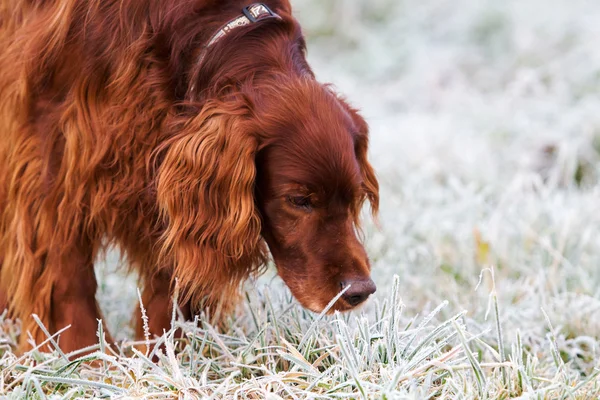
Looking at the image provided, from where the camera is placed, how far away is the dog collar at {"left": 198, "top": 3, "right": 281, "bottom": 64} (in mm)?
2414

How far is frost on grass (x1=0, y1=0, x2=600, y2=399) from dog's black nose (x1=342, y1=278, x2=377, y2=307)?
0.08m

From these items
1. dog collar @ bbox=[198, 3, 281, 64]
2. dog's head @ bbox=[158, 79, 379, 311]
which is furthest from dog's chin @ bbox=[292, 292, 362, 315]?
dog collar @ bbox=[198, 3, 281, 64]

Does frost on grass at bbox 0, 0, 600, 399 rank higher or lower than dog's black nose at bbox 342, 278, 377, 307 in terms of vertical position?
lower

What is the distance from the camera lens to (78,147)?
2.48m

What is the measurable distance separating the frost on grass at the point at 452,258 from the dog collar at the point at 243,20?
869 millimetres

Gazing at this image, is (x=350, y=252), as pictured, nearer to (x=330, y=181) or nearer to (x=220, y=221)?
(x=330, y=181)

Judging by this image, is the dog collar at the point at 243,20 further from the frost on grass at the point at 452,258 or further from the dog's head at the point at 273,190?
the frost on grass at the point at 452,258

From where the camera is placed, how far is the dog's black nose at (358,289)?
7.85 feet

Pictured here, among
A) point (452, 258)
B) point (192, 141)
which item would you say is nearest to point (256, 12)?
point (192, 141)

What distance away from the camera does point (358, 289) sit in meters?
2.39

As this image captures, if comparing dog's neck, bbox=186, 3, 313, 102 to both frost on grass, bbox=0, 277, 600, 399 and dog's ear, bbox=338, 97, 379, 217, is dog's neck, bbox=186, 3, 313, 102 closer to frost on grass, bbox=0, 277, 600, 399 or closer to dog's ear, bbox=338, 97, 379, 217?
dog's ear, bbox=338, 97, 379, 217

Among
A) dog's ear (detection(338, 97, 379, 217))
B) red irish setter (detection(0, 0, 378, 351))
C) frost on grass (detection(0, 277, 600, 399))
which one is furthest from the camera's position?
dog's ear (detection(338, 97, 379, 217))

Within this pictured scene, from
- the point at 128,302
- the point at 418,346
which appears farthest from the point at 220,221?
the point at 128,302

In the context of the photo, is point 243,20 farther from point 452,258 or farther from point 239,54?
point 452,258
